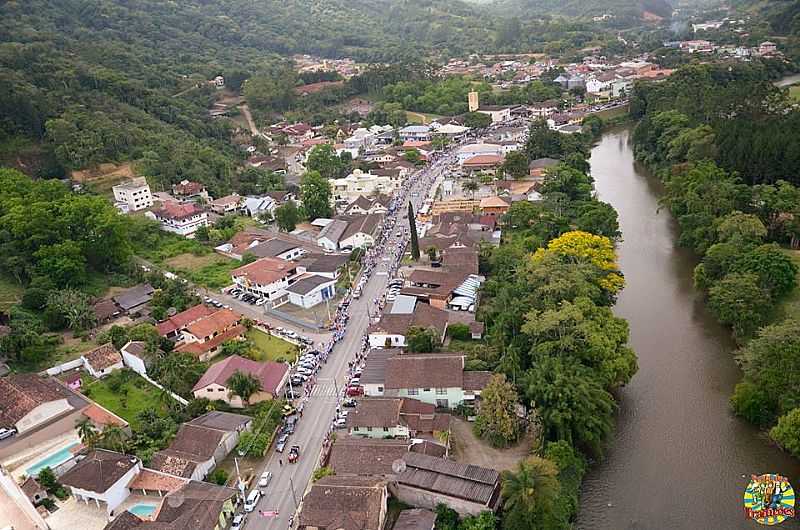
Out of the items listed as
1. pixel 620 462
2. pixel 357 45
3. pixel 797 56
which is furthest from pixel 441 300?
pixel 357 45

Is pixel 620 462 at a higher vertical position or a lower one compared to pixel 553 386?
lower

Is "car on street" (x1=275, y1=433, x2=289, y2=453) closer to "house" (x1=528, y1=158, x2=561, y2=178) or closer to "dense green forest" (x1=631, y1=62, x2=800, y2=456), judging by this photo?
"dense green forest" (x1=631, y1=62, x2=800, y2=456)

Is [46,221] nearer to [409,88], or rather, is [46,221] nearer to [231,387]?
[231,387]

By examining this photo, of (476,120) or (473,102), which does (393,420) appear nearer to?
(476,120)

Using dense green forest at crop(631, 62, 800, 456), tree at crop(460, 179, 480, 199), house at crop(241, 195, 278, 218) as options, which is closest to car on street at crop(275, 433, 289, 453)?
dense green forest at crop(631, 62, 800, 456)

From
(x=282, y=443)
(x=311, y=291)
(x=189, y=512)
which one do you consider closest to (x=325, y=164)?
(x=311, y=291)

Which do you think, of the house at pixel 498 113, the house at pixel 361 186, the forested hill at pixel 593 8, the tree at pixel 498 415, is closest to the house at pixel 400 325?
the tree at pixel 498 415

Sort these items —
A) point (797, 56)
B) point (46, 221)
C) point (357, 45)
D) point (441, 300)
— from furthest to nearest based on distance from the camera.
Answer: point (357, 45)
point (797, 56)
point (46, 221)
point (441, 300)

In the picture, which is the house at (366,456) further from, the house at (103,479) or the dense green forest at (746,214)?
the dense green forest at (746,214)
